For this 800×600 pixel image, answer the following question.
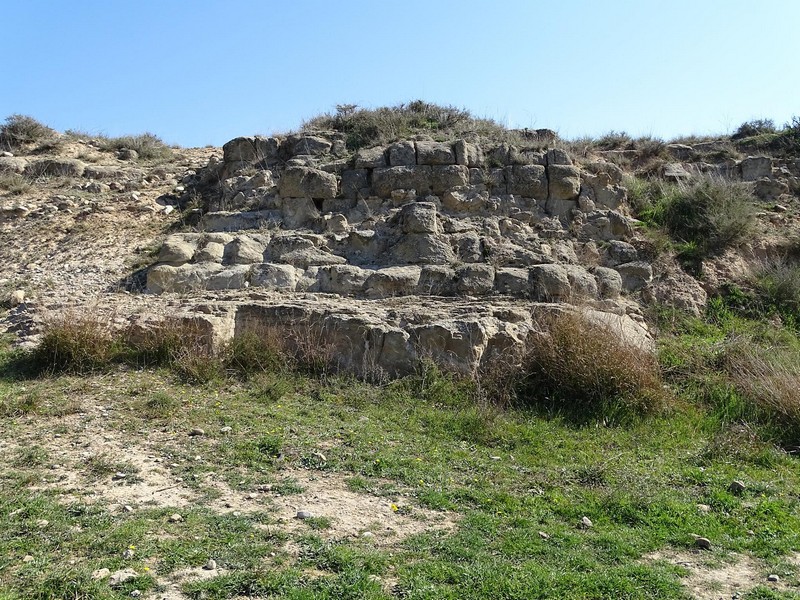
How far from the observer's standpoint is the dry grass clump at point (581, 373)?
24.7 ft

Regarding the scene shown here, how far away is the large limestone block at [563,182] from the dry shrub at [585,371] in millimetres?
3471

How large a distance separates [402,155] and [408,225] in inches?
64.9

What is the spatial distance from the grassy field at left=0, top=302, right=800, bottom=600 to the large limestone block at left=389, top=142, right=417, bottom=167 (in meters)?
4.34

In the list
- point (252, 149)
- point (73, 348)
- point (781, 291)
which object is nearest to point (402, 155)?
point (252, 149)

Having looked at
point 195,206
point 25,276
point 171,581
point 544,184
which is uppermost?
point 544,184

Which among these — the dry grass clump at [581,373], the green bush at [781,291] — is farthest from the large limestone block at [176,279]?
the green bush at [781,291]

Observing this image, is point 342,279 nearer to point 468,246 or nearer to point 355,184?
point 468,246

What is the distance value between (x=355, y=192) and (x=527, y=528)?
728cm

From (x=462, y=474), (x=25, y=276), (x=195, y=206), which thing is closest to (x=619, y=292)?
(x=462, y=474)

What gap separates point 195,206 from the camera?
11781mm

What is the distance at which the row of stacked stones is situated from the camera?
31.2 feet

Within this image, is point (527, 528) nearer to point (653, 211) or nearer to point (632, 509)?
point (632, 509)

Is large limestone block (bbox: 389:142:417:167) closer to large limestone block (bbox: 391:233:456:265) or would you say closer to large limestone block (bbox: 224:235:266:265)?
large limestone block (bbox: 391:233:456:265)

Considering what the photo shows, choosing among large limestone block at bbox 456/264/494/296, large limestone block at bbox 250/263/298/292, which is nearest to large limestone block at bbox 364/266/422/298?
large limestone block at bbox 456/264/494/296
